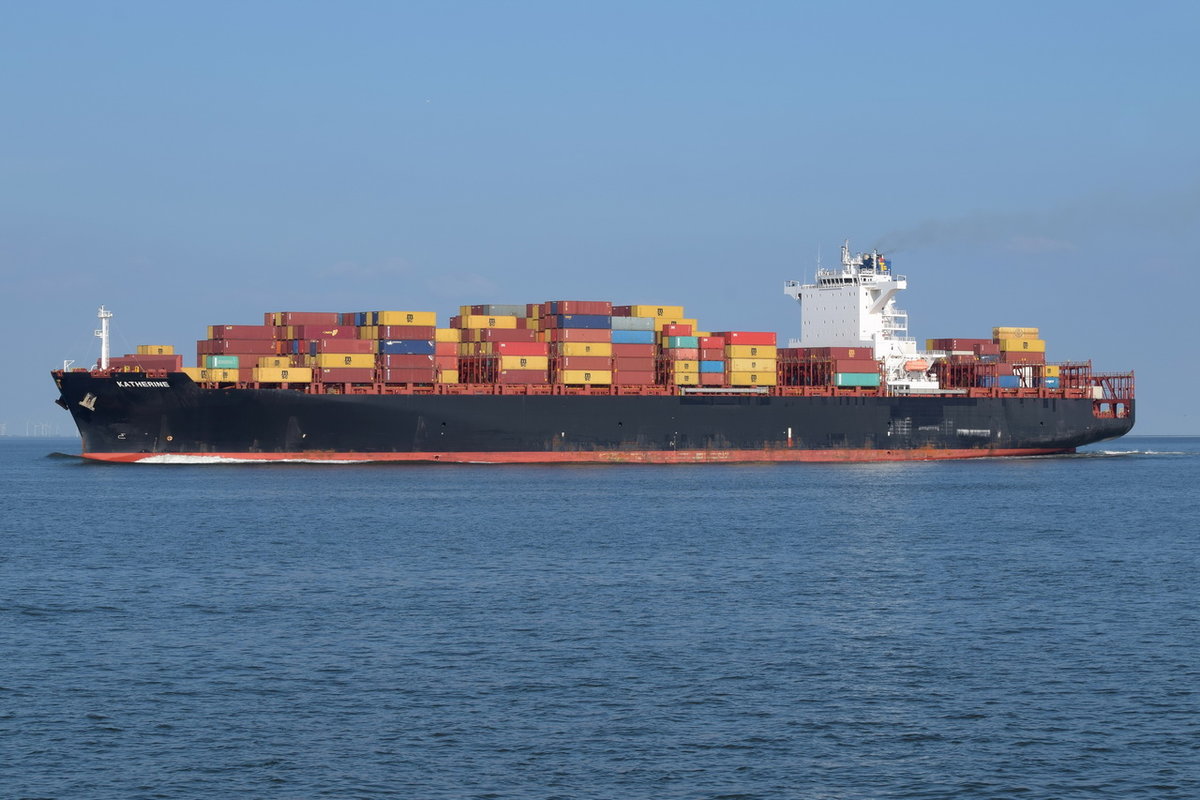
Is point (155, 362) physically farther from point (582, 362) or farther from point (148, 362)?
point (582, 362)

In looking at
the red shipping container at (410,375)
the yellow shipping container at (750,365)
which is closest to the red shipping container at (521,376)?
the red shipping container at (410,375)

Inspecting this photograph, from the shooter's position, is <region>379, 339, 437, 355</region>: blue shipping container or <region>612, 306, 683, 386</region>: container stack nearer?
<region>379, 339, 437, 355</region>: blue shipping container

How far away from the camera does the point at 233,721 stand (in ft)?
67.4

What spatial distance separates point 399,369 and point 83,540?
32.5 meters

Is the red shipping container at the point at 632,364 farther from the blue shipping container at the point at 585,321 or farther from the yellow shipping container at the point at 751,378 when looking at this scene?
the yellow shipping container at the point at 751,378

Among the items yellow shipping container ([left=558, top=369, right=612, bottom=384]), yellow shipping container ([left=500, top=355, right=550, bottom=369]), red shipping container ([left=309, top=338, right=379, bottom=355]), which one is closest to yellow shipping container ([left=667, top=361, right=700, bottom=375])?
yellow shipping container ([left=558, top=369, right=612, bottom=384])

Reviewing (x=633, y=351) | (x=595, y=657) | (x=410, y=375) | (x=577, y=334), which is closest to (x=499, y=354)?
(x=577, y=334)

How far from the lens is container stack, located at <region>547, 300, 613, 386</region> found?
258ft

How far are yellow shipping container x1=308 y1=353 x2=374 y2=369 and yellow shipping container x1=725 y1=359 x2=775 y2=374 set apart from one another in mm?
22291

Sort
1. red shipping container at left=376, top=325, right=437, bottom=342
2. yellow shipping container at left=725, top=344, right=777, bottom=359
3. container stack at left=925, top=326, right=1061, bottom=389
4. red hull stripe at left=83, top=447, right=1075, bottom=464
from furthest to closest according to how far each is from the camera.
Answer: container stack at left=925, top=326, right=1061, bottom=389
yellow shipping container at left=725, top=344, right=777, bottom=359
red shipping container at left=376, top=325, right=437, bottom=342
red hull stripe at left=83, top=447, right=1075, bottom=464

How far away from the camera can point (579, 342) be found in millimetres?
79062

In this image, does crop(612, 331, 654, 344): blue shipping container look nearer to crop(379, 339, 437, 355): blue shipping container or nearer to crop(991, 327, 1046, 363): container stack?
crop(379, 339, 437, 355): blue shipping container

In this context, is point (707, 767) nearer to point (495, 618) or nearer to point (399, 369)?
point (495, 618)

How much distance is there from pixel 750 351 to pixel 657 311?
243 inches
